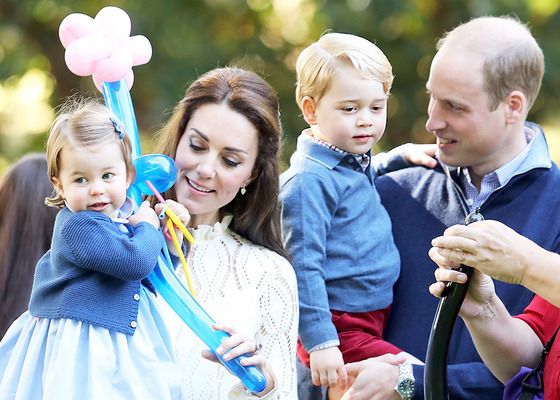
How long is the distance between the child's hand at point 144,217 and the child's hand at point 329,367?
2.81 ft

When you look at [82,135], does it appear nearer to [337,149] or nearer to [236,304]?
[236,304]

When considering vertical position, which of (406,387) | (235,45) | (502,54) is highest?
(235,45)

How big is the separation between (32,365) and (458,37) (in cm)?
201

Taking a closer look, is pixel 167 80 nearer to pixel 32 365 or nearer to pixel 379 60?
pixel 379 60

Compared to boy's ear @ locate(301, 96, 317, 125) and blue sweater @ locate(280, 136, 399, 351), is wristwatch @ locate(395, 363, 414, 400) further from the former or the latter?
boy's ear @ locate(301, 96, 317, 125)

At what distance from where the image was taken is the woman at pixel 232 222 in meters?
2.62

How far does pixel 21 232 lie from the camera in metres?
3.03

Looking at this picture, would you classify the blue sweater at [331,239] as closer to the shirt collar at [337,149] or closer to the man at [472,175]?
the shirt collar at [337,149]

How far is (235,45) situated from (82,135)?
6440 millimetres

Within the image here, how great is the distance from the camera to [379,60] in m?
2.94

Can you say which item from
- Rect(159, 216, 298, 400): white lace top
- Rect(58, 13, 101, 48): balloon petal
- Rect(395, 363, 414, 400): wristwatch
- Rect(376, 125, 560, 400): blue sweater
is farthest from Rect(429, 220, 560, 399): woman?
Rect(58, 13, 101, 48): balloon petal

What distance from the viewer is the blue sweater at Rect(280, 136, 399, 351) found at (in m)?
2.85

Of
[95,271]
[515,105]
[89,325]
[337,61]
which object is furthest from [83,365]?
[515,105]

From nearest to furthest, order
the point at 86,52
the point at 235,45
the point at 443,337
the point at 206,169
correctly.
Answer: the point at 86,52, the point at 443,337, the point at 206,169, the point at 235,45
